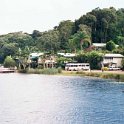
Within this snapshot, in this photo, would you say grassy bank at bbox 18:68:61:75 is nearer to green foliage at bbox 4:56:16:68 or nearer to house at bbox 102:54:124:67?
house at bbox 102:54:124:67

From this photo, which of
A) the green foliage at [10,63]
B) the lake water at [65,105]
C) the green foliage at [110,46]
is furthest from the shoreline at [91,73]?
the green foliage at [110,46]

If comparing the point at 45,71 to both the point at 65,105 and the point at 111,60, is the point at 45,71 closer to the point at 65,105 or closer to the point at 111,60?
the point at 111,60

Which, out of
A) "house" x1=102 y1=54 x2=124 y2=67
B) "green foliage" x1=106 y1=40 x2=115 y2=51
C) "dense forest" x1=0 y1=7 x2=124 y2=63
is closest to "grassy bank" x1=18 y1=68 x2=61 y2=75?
"house" x1=102 y1=54 x2=124 y2=67

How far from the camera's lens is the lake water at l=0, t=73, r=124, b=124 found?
38375mm

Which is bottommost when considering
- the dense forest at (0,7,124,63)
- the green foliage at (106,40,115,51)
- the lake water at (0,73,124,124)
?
the lake water at (0,73,124,124)

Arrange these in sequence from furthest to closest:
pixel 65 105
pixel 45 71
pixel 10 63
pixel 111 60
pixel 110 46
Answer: pixel 10 63
pixel 110 46
pixel 111 60
pixel 45 71
pixel 65 105

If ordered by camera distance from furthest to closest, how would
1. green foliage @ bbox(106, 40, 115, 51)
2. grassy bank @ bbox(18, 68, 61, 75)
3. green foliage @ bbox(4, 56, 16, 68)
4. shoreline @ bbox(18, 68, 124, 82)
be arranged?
1. green foliage @ bbox(4, 56, 16, 68)
2. green foliage @ bbox(106, 40, 115, 51)
3. grassy bank @ bbox(18, 68, 61, 75)
4. shoreline @ bbox(18, 68, 124, 82)

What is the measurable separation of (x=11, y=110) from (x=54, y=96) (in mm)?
12527

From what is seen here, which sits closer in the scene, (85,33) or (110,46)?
(110,46)

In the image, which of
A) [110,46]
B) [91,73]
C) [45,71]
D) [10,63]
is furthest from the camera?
[10,63]

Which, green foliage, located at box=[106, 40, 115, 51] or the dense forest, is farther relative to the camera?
the dense forest

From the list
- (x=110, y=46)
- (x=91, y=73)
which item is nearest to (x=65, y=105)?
(x=91, y=73)

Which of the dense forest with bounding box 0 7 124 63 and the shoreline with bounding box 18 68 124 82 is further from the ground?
the dense forest with bounding box 0 7 124 63

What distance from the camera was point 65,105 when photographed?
46688 millimetres
